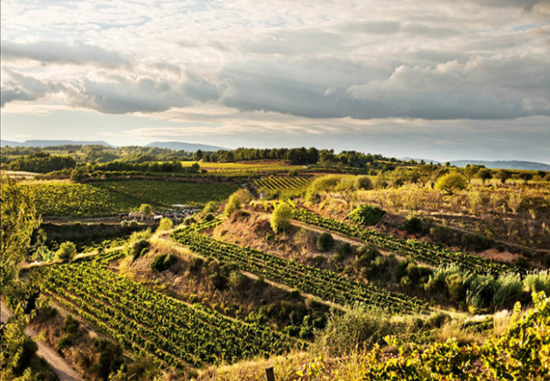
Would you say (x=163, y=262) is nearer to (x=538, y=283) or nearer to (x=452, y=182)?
(x=538, y=283)

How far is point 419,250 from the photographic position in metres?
26.0

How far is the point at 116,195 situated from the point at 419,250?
79036 mm

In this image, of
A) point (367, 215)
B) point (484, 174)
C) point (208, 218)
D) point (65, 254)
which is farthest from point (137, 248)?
point (484, 174)

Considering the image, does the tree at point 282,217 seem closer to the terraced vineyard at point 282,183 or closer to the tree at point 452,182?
the tree at point 452,182

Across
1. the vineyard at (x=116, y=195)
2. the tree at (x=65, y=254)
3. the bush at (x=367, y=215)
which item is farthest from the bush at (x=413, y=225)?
the vineyard at (x=116, y=195)

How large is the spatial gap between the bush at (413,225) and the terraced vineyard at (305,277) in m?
8.45

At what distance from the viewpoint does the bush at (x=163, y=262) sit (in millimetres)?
30547

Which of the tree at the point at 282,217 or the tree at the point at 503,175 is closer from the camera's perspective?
the tree at the point at 282,217

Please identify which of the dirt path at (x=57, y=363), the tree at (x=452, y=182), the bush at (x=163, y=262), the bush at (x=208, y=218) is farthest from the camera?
the bush at (x=208, y=218)

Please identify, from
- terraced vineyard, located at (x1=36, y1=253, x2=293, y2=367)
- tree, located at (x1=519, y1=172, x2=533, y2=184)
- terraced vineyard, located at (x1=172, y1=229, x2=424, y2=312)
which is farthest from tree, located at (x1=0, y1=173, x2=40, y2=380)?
tree, located at (x1=519, y1=172, x2=533, y2=184)

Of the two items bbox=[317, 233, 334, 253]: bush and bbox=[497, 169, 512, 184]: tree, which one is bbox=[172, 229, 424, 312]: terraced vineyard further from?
bbox=[497, 169, 512, 184]: tree

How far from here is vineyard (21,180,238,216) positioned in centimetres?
6962

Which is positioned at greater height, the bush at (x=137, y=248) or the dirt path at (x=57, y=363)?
the bush at (x=137, y=248)

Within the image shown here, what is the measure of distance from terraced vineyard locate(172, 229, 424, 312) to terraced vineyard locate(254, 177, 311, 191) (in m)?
55.7
